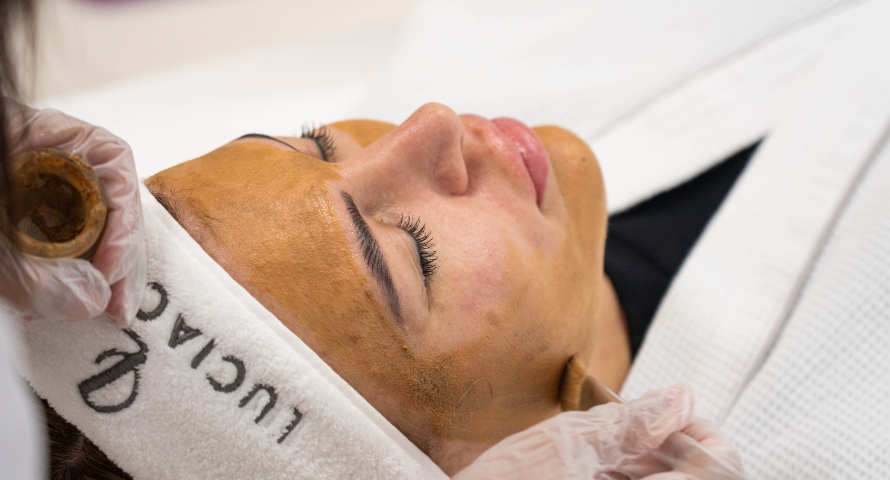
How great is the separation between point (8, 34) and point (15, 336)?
A: 0.93ft

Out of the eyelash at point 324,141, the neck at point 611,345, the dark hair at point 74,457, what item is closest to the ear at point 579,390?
the neck at point 611,345

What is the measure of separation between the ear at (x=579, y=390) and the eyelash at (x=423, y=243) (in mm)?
216

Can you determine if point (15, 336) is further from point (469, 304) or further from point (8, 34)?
point (469, 304)

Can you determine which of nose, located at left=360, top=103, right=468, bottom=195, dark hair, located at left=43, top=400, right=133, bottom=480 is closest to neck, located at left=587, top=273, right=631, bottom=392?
nose, located at left=360, top=103, right=468, bottom=195

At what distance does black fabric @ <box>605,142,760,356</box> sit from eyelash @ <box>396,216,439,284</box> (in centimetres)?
45

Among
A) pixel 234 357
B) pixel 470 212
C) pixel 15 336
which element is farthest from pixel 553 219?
pixel 15 336

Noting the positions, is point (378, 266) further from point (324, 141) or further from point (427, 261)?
point (324, 141)

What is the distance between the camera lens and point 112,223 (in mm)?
587

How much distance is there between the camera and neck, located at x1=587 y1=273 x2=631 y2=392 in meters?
1.02

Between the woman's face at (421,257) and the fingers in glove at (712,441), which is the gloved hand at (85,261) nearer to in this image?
the woman's face at (421,257)

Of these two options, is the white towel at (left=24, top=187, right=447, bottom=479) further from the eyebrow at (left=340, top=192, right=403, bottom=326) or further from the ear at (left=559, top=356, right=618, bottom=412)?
the ear at (left=559, top=356, right=618, bottom=412)

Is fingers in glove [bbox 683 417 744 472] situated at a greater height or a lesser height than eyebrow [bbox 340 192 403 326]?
lesser

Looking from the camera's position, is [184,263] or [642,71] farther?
[642,71]

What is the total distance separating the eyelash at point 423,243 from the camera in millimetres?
712
